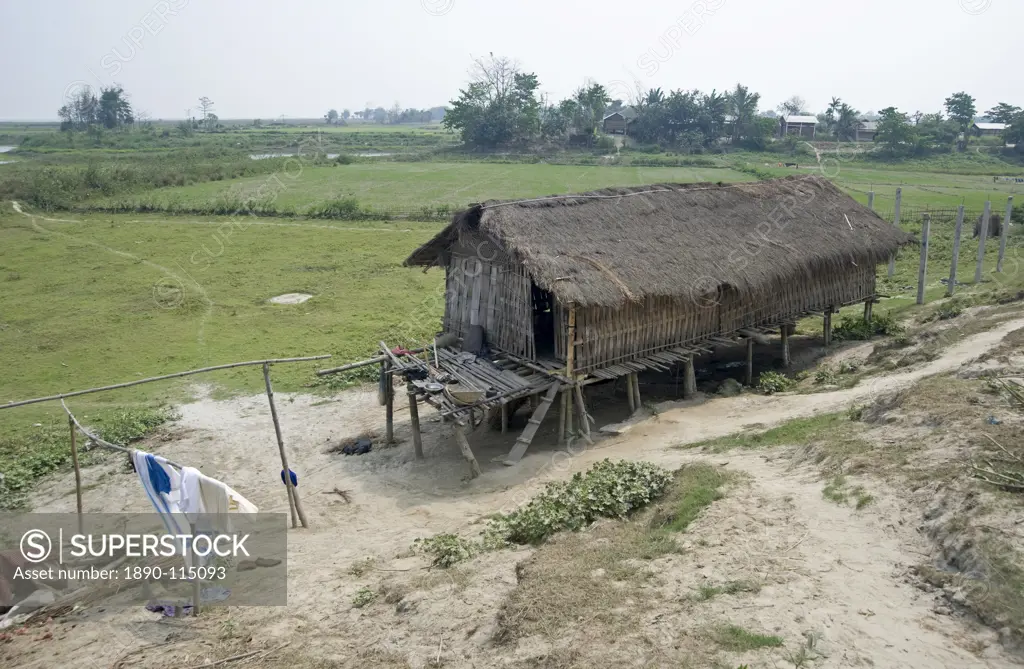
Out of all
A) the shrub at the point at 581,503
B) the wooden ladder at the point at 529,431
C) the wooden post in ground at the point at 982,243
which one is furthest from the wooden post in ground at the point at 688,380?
the wooden post in ground at the point at 982,243

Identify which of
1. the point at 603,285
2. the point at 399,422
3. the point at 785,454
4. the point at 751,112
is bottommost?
the point at 399,422

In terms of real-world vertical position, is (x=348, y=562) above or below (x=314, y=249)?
below

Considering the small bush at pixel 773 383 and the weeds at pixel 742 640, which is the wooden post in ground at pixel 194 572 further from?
the small bush at pixel 773 383

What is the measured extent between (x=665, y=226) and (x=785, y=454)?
20.6ft

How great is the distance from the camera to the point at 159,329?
794 inches

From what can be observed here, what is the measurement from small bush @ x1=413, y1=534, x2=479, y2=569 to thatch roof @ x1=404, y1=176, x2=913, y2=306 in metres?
4.55

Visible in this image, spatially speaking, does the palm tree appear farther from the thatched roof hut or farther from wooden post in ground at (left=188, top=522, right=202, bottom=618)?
wooden post in ground at (left=188, top=522, right=202, bottom=618)

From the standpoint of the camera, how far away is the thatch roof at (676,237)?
42.1 feet

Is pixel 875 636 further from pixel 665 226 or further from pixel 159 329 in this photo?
pixel 159 329

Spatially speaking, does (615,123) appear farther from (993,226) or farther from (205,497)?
(205,497)

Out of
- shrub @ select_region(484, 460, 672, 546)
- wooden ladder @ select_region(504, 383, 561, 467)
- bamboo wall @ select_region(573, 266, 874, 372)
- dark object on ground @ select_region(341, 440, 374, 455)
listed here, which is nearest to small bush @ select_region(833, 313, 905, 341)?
bamboo wall @ select_region(573, 266, 874, 372)

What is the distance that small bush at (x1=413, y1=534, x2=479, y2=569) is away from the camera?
848 cm

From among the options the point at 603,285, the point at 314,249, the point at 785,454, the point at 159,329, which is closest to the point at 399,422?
the point at 603,285

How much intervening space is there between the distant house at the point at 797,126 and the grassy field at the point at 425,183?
2472 cm
